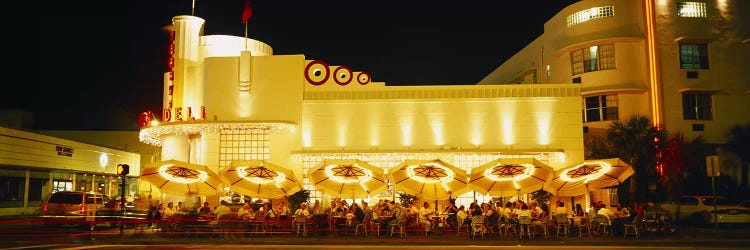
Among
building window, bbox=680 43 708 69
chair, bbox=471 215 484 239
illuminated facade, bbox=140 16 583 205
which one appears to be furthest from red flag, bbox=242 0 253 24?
building window, bbox=680 43 708 69

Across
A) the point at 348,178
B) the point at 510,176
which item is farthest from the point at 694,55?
the point at 348,178

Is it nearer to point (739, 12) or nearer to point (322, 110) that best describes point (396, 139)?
point (322, 110)

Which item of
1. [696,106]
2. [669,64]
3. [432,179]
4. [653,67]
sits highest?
[669,64]

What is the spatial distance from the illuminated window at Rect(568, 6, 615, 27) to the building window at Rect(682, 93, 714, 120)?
6.12m

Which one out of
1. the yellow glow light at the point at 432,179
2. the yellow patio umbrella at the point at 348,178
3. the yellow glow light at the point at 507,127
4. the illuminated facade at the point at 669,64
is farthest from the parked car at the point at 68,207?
the illuminated facade at the point at 669,64

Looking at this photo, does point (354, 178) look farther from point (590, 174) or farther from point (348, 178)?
point (590, 174)

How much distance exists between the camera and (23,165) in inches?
1383

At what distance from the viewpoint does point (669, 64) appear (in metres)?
33.4

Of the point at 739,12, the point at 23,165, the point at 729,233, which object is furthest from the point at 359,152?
the point at 739,12

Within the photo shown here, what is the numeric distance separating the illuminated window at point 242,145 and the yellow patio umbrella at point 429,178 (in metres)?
9.53

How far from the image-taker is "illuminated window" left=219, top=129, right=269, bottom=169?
29.0 m

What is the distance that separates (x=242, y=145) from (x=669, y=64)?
76.7 ft

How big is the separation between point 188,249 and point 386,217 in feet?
23.7

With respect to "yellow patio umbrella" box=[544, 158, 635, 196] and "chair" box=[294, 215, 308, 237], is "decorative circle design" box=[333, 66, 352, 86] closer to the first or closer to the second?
"chair" box=[294, 215, 308, 237]
